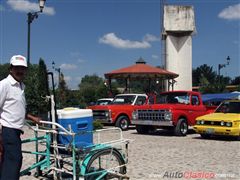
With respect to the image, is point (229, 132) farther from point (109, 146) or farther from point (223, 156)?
point (109, 146)

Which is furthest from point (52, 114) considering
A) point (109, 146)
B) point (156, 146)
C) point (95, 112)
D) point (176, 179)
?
point (95, 112)

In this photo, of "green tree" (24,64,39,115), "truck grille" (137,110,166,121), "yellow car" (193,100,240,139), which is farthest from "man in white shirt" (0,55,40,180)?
"green tree" (24,64,39,115)

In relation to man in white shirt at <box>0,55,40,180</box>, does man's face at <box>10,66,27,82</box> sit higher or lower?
higher

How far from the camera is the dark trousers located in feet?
17.3

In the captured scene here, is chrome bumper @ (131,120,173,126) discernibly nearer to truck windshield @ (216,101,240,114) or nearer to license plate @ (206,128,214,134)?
license plate @ (206,128,214,134)

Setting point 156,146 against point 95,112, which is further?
point 95,112

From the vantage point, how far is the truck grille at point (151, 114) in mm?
15805

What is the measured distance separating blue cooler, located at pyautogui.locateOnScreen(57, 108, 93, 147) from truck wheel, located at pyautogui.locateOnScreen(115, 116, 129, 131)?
482 inches

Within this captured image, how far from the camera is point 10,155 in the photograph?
529 centimetres

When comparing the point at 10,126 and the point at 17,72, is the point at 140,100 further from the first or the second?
the point at 10,126

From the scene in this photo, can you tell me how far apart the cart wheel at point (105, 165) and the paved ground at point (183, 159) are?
2.31ft

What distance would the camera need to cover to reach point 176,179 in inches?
296

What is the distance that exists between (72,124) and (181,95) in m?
10.4

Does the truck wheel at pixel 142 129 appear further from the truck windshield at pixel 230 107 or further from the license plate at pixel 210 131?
the license plate at pixel 210 131
